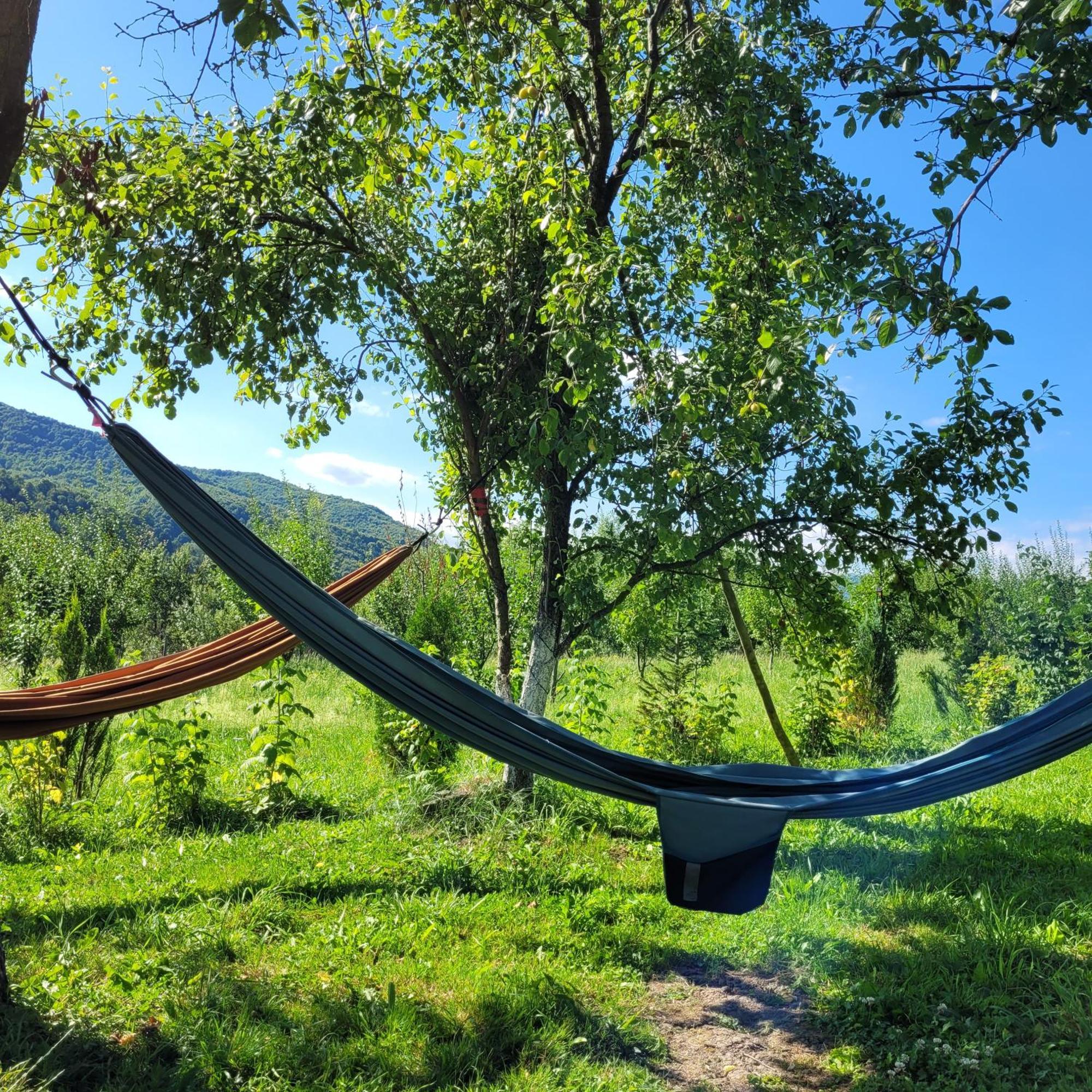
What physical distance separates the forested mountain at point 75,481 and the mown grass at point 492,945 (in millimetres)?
23302

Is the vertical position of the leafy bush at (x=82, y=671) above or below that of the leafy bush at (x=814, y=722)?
below

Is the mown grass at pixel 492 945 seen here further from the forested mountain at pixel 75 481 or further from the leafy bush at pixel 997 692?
the forested mountain at pixel 75 481

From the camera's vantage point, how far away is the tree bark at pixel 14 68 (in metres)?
1.80

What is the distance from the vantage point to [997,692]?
233 inches

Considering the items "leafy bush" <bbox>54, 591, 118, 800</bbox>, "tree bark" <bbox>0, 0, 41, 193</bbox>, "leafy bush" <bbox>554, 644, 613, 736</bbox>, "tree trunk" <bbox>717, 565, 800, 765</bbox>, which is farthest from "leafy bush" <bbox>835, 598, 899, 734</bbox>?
"tree bark" <bbox>0, 0, 41, 193</bbox>

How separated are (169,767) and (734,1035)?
2.53m

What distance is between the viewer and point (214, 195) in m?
3.21

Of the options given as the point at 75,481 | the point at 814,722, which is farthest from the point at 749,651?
the point at 75,481

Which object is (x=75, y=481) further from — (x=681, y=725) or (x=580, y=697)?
(x=580, y=697)

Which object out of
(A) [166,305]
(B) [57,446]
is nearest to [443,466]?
(A) [166,305]

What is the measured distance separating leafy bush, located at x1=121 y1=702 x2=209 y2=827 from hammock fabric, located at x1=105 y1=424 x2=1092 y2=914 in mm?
1739

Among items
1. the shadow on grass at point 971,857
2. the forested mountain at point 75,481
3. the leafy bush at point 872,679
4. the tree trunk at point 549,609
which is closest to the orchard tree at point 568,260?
the tree trunk at point 549,609

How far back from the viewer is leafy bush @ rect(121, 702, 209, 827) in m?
3.58

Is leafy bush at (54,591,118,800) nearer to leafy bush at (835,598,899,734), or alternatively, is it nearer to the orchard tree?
the orchard tree
